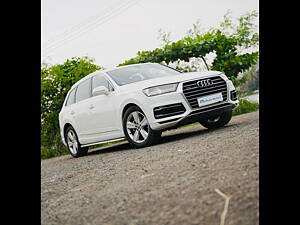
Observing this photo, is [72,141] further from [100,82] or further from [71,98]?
[100,82]

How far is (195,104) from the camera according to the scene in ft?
19.9

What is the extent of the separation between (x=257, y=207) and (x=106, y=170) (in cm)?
285

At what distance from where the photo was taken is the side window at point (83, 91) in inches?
303

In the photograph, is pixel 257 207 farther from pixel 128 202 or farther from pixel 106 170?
pixel 106 170

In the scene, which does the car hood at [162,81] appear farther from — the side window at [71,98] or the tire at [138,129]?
the side window at [71,98]

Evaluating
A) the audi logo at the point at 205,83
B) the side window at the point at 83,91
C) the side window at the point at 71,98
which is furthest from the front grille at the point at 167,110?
the side window at the point at 71,98

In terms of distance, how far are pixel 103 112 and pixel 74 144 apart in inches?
65.6

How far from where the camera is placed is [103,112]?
23.0 ft

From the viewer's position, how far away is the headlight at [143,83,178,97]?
19.8 ft

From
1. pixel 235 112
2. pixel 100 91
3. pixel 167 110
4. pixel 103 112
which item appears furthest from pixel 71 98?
pixel 235 112

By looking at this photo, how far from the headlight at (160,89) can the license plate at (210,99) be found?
1.43 feet
